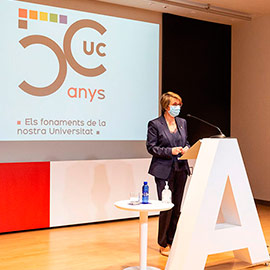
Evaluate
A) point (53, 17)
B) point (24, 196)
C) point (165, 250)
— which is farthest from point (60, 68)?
point (165, 250)

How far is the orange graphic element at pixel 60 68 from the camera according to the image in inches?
209

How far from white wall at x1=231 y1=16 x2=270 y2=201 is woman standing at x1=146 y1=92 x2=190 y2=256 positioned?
122 inches

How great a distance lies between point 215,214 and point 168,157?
81 centimetres

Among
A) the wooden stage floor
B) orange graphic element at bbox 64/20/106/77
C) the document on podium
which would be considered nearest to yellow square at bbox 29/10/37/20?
orange graphic element at bbox 64/20/106/77

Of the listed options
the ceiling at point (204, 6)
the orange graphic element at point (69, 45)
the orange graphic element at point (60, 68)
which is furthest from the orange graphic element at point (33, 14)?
the ceiling at point (204, 6)

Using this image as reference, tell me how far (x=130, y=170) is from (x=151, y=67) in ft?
5.08

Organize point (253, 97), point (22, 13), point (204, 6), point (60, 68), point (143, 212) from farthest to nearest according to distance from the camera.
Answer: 1. point (253, 97)
2. point (204, 6)
3. point (60, 68)
4. point (22, 13)
5. point (143, 212)

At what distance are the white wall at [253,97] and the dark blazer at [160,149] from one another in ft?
10.2

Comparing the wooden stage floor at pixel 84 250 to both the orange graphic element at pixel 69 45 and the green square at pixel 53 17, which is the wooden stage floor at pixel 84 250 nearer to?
the orange graphic element at pixel 69 45

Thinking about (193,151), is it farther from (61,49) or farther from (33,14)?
(33,14)

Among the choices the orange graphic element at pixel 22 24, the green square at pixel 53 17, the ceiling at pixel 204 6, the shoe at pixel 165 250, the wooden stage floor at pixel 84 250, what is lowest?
the wooden stage floor at pixel 84 250

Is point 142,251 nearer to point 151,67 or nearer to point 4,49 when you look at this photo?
point 4,49

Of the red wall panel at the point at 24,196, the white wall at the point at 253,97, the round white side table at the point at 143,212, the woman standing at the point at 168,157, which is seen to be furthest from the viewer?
the white wall at the point at 253,97

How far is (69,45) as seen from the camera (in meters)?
5.66
